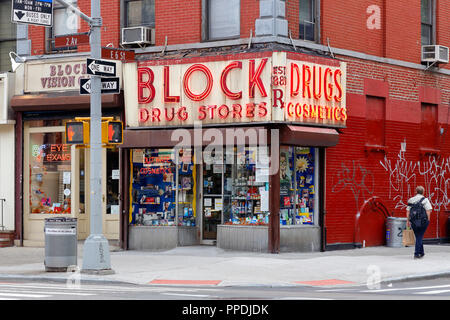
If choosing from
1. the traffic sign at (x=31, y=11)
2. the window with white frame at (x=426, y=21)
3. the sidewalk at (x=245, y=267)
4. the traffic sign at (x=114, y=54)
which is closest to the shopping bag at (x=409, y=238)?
the sidewalk at (x=245, y=267)

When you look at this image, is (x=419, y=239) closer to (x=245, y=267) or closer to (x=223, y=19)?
(x=245, y=267)

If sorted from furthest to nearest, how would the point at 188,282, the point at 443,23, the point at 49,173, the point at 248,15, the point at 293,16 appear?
1. the point at 443,23
2. the point at 49,173
3. the point at 293,16
4. the point at 248,15
5. the point at 188,282

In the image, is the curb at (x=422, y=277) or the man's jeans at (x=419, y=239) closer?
the curb at (x=422, y=277)

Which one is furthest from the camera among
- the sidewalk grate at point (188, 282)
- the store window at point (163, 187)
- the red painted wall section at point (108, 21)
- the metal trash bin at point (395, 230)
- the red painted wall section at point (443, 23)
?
the red painted wall section at point (443, 23)

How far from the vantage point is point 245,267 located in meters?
17.4

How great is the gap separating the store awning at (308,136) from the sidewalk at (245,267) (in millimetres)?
2750

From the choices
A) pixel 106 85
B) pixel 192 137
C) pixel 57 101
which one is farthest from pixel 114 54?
pixel 57 101

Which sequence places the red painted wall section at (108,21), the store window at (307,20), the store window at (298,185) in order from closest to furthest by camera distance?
the store window at (298,185)
the store window at (307,20)
the red painted wall section at (108,21)

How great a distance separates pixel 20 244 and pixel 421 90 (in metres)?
12.5

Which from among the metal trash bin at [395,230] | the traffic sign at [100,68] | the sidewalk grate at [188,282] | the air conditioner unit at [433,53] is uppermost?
the air conditioner unit at [433,53]

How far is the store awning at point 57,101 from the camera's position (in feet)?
71.8

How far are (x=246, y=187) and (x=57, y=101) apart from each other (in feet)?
18.8

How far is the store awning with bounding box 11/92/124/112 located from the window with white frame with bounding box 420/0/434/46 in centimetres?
963

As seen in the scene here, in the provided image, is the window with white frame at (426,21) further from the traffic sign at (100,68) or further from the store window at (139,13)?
the traffic sign at (100,68)
